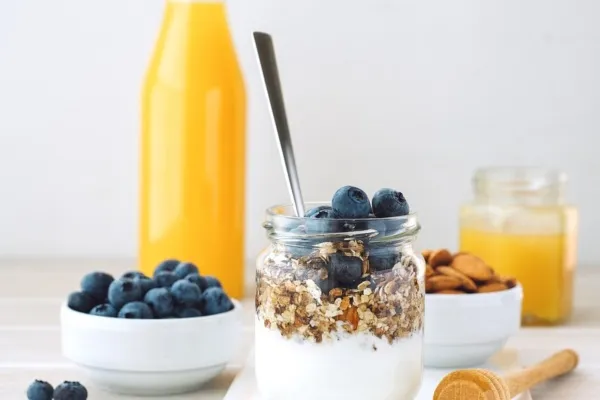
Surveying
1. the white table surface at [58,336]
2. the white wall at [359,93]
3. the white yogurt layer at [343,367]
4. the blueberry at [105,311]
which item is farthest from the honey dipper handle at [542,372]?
the white wall at [359,93]

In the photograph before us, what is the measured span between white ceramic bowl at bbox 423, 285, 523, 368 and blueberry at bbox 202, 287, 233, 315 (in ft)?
0.66

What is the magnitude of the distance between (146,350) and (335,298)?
0.22 m

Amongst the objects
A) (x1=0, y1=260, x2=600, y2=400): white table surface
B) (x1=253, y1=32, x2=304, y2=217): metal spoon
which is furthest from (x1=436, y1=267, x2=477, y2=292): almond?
(x1=253, y1=32, x2=304, y2=217): metal spoon

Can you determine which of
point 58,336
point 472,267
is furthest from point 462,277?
point 58,336

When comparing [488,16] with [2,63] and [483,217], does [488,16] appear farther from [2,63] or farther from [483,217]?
[2,63]

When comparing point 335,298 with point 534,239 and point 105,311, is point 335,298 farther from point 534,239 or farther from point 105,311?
point 534,239

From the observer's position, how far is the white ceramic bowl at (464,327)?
0.99m

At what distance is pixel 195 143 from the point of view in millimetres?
1362

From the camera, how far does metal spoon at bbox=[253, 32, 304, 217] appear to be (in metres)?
0.89

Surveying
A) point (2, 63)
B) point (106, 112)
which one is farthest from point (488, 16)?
point (2, 63)

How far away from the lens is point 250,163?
168 centimetres

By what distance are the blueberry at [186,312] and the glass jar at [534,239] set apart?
1.60ft

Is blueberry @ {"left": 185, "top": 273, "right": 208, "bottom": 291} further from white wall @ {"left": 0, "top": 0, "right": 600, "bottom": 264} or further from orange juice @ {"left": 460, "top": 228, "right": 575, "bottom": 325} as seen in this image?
white wall @ {"left": 0, "top": 0, "right": 600, "bottom": 264}

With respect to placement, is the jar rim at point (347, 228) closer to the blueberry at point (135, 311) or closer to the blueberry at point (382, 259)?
the blueberry at point (382, 259)
